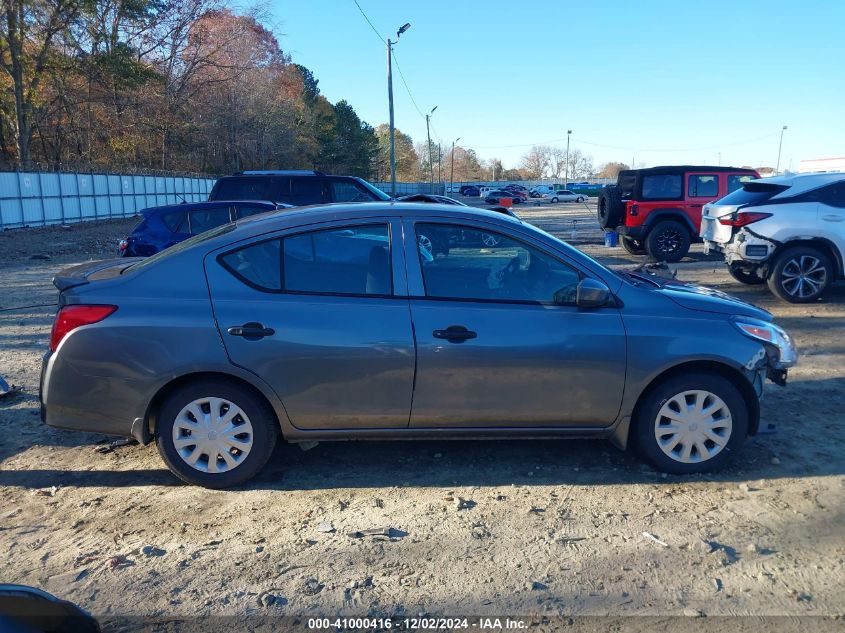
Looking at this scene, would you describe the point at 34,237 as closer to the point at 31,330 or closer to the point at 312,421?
the point at 31,330

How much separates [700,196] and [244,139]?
4486 centimetres

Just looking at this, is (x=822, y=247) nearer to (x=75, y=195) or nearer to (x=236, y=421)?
(x=236, y=421)

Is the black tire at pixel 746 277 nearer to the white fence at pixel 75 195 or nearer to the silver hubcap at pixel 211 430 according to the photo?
the silver hubcap at pixel 211 430

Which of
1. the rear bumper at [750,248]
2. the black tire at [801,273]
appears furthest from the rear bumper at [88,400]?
the black tire at [801,273]

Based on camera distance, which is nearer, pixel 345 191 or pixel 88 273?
pixel 88 273

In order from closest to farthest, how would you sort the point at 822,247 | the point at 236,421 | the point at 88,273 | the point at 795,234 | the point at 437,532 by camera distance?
the point at 437,532 < the point at 236,421 < the point at 88,273 < the point at 795,234 < the point at 822,247

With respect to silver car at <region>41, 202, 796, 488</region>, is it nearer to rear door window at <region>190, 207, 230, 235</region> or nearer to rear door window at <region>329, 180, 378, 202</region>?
rear door window at <region>190, 207, 230, 235</region>

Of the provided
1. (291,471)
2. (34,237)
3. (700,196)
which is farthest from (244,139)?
(291,471)

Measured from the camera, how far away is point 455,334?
12.4 ft

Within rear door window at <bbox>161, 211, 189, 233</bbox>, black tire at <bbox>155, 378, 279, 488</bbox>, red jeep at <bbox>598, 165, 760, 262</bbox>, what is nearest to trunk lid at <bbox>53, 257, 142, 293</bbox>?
black tire at <bbox>155, 378, 279, 488</bbox>

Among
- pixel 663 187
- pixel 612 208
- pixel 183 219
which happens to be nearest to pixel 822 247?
pixel 663 187

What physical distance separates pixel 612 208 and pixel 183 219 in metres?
9.33

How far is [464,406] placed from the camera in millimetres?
3857

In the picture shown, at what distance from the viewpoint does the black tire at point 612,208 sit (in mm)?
14594
